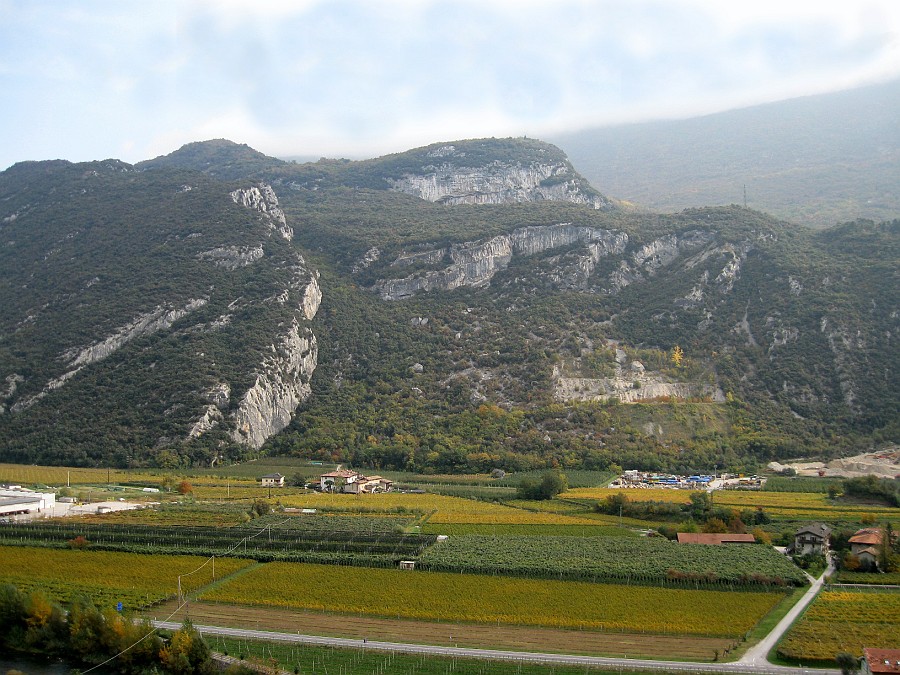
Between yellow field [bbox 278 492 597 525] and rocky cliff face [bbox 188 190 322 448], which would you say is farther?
rocky cliff face [bbox 188 190 322 448]

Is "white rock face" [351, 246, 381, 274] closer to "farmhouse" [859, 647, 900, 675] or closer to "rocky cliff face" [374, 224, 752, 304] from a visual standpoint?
"rocky cliff face" [374, 224, 752, 304]

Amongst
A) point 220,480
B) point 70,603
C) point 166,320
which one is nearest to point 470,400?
point 220,480

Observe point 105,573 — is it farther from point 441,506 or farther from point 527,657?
point 441,506

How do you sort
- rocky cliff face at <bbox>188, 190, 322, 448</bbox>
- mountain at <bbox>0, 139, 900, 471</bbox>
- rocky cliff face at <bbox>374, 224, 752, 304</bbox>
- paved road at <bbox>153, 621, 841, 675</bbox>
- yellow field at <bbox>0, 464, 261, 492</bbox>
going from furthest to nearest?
rocky cliff face at <bbox>374, 224, 752, 304</bbox>, rocky cliff face at <bbox>188, 190, 322, 448</bbox>, mountain at <bbox>0, 139, 900, 471</bbox>, yellow field at <bbox>0, 464, 261, 492</bbox>, paved road at <bbox>153, 621, 841, 675</bbox>

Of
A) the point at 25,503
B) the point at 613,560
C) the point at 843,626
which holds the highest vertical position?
the point at 25,503

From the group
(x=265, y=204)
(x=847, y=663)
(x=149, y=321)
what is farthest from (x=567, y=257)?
(x=847, y=663)

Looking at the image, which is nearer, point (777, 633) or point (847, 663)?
point (847, 663)

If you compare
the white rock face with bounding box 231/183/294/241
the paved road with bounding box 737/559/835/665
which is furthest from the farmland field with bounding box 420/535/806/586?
the white rock face with bounding box 231/183/294/241
